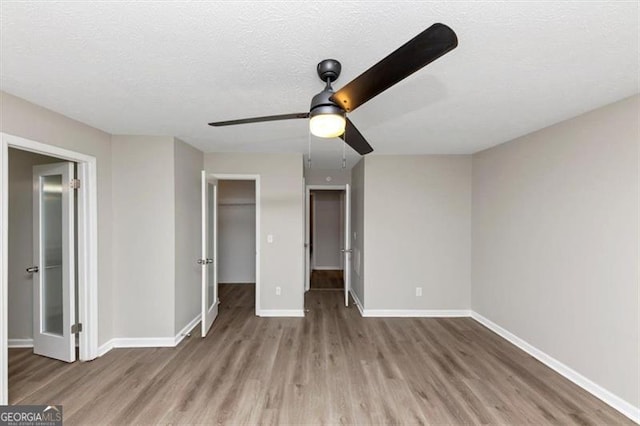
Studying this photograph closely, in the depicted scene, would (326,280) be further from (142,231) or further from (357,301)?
(142,231)

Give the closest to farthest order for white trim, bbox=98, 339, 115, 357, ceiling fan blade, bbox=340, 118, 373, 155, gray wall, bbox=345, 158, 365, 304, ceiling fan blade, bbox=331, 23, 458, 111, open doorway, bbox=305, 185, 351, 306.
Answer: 1. ceiling fan blade, bbox=331, 23, 458, 111
2. ceiling fan blade, bbox=340, 118, 373, 155
3. white trim, bbox=98, 339, 115, 357
4. gray wall, bbox=345, 158, 365, 304
5. open doorway, bbox=305, 185, 351, 306

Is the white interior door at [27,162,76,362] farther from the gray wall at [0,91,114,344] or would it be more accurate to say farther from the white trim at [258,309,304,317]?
the white trim at [258,309,304,317]

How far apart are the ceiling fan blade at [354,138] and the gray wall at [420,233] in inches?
87.7

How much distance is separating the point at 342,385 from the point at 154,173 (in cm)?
293

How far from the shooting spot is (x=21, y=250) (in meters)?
3.14

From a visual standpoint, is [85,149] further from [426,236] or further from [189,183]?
[426,236]

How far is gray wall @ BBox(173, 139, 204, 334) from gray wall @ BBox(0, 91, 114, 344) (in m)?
0.69

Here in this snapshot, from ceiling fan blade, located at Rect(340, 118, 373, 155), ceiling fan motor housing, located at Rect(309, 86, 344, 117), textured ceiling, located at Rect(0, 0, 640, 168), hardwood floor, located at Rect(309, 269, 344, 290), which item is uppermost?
textured ceiling, located at Rect(0, 0, 640, 168)

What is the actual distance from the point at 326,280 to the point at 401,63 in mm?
5780

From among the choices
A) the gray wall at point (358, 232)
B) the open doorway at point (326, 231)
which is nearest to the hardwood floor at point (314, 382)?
the gray wall at point (358, 232)

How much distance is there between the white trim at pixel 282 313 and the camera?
4.12 metres

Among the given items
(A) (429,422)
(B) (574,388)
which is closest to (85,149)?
(A) (429,422)

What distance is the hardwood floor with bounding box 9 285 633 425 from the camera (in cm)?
211

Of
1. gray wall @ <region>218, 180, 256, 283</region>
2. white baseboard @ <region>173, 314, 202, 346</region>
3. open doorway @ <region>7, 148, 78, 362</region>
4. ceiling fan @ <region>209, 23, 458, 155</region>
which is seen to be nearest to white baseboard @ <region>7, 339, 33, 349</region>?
open doorway @ <region>7, 148, 78, 362</region>
